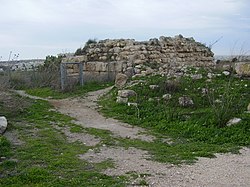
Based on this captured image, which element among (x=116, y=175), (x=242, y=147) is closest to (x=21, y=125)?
(x=116, y=175)

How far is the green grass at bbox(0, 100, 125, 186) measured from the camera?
5.14 m

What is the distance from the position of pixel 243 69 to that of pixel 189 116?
4418 millimetres

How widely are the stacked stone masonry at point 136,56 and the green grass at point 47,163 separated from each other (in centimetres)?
894

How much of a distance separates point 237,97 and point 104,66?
29.4ft

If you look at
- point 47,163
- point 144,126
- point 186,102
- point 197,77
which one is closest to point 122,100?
point 186,102

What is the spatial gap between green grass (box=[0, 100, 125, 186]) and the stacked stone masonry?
→ 8940mm

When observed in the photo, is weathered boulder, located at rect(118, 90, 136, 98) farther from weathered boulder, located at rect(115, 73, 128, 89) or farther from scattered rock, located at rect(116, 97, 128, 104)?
weathered boulder, located at rect(115, 73, 128, 89)

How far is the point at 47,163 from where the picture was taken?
19.5ft

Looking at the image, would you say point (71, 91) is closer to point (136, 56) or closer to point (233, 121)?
point (136, 56)

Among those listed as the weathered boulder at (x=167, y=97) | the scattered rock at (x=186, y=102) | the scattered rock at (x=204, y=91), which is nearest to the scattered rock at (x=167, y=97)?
the weathered boulder at (x=167, y=97)

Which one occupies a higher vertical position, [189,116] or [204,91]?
[204,91]

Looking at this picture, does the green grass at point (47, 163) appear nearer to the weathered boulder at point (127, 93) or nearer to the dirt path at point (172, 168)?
the dirt path at point (172, 168)

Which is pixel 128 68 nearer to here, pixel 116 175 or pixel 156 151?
pixel 156 151

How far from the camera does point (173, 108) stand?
1005cm
